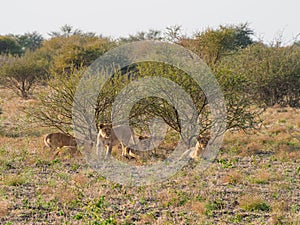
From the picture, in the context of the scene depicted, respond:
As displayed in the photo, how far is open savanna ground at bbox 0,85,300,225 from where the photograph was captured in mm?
6797

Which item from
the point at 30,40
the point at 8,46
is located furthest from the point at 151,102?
the point at 30,40

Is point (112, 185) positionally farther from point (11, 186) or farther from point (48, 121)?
point (48, 121)

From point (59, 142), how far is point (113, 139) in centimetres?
151

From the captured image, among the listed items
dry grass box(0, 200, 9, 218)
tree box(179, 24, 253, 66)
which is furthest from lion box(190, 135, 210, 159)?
tree box(179, 24, 253, 66)

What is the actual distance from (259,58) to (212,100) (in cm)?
1015

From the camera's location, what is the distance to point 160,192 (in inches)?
318

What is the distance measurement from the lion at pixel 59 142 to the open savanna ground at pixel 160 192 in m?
0.19

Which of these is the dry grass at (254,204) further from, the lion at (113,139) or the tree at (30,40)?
the tree at (30,40)

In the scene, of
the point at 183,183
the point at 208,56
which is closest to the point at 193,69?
the point at 183,183

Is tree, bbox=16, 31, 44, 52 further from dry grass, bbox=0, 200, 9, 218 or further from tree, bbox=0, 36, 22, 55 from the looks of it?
dry grass, bbox=0, 200, 9, 218

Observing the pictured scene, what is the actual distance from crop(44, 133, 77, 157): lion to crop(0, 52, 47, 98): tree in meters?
15.5

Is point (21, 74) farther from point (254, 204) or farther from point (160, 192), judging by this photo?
point (254, 204)

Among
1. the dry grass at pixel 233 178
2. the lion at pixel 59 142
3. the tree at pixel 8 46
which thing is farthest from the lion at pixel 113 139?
the tree at pixel 8 46

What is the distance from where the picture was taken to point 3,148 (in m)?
12.2
